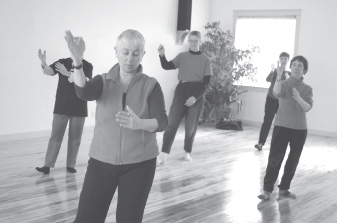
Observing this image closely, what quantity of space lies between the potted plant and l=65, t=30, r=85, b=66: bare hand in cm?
693

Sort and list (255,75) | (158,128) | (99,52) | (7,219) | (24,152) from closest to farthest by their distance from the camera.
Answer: (158,128)
(7,219)
(24,152)
(99,52)
(255,75)

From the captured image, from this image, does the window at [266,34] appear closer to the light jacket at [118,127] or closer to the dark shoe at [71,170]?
the dark shoe at [71,170]

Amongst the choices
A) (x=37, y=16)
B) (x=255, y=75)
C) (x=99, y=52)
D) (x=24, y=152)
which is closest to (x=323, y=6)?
(x=255, y=75)

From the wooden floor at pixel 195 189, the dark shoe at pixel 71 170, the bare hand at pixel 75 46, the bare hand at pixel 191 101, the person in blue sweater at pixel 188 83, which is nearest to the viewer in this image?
the bare hand at pixel 75 46

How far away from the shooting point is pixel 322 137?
8266mm

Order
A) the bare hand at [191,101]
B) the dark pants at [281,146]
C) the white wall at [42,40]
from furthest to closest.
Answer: the white wall at [42,40]
the bare hand at [191,101]
the dark pants at [281,146]

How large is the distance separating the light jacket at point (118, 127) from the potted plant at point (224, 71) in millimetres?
6731

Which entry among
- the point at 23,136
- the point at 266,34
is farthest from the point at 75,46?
the point at 266,34

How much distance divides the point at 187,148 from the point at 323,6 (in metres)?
4.31

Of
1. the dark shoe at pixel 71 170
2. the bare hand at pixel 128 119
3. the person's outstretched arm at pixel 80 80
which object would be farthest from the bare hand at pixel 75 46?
the dark shoe at pixel 71 170

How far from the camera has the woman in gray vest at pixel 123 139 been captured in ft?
6.84

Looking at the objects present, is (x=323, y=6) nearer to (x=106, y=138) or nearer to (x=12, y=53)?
(x=12, y=53)

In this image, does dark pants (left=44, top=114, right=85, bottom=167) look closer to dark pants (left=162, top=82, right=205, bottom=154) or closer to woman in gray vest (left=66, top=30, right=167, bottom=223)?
dark pants (left=162, top=82, right=205, bottom=154)

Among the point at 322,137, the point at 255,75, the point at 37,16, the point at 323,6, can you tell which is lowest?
the point at 322,137
